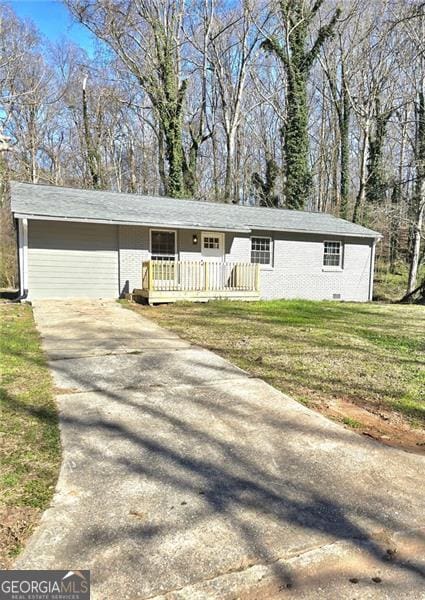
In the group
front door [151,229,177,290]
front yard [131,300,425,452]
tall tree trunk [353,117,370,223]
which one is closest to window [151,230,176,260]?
front door [151,229,177,290]

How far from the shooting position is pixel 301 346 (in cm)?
680

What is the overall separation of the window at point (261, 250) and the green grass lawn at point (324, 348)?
11.6ft

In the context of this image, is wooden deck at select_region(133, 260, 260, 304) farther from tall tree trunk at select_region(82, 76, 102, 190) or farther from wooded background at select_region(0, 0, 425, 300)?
tall tree trunk at select_region(82, 76, 102, 190)

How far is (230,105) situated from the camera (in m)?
25.2

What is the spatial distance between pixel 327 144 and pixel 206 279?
806 inches

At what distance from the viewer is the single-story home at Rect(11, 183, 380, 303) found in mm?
11875

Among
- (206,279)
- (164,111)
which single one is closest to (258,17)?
(164,111)

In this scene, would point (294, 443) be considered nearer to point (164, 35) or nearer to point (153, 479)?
point (153, 479)

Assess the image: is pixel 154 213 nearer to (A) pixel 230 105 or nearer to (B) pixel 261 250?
(B) pixel 261 250

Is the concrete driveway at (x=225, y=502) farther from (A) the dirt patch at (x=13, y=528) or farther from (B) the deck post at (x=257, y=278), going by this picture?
(B) the deck post at (x=257, y=278)

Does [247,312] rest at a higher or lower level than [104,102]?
lower

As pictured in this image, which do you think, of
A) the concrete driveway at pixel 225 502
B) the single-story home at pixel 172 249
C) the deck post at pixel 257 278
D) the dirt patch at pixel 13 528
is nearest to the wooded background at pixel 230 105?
the single-story home at pixel 172 249

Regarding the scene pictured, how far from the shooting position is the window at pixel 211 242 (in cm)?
1410

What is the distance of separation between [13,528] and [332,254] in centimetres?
1581
